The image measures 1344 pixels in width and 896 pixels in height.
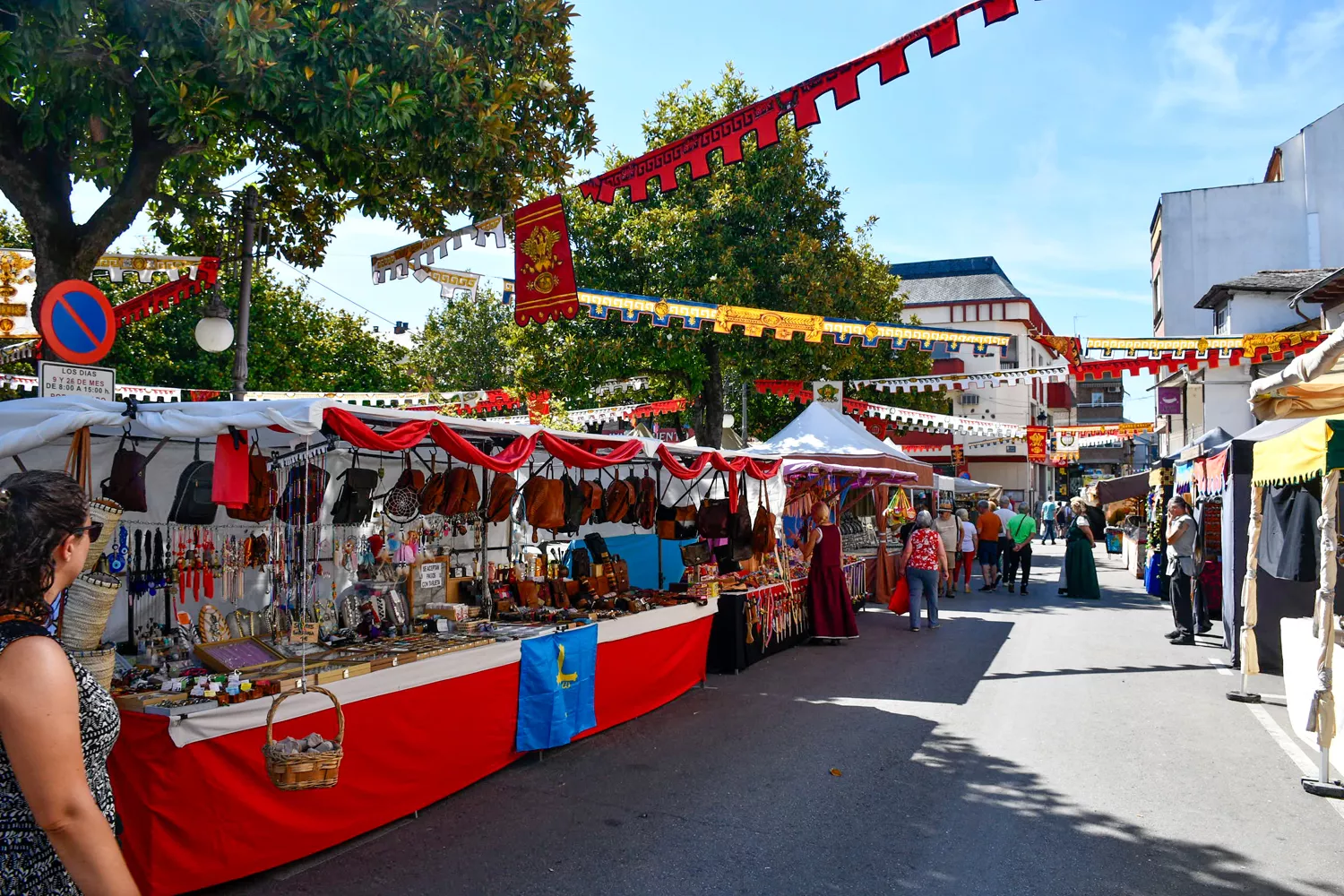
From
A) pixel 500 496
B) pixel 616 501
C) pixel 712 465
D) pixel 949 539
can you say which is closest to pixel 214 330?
pixel 500 496

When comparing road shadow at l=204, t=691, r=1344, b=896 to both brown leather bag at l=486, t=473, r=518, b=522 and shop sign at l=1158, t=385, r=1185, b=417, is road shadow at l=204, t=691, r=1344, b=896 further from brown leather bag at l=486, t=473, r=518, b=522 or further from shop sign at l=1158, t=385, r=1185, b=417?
shop sign at l=1158, t=385, r=1185, b=417

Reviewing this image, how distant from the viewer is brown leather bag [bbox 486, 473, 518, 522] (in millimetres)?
7266

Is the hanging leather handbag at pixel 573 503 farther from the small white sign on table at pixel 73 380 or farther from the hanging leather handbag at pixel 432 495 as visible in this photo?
the small white sign on table at pixel 73 380

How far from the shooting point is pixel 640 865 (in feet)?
15.0

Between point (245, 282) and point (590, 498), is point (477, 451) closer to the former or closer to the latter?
point (590, 498)

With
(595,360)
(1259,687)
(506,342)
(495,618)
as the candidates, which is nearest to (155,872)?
(495,618)

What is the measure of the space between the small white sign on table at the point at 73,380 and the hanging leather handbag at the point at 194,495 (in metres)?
0.65

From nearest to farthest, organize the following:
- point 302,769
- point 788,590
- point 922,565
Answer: point 302,769
point 788,590
point 922,565

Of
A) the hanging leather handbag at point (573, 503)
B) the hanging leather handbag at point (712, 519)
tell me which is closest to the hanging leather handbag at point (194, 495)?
the hanging leather handbag at point (573, 503)

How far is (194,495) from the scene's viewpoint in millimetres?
5879

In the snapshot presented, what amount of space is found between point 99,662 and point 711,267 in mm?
16012

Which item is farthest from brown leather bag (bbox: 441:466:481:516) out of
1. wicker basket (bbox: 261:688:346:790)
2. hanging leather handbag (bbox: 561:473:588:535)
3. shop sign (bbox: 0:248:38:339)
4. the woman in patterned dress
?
shop sign (bbox: 0:248:38:339)

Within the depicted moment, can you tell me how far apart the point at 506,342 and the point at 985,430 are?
Answer: 37.4 feet

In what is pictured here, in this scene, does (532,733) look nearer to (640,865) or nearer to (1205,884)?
(640,865)
